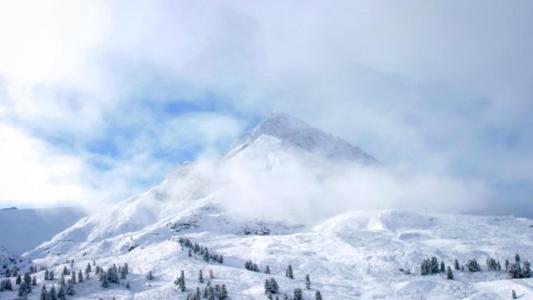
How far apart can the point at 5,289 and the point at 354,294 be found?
135988 mm

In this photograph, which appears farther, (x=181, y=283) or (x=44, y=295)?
(x=181, y=283)

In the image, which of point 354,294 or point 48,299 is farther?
point 354,294

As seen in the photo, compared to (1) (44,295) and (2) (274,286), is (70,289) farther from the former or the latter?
(2) (274,286)

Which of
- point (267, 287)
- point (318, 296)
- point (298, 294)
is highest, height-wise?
point (267, 287)

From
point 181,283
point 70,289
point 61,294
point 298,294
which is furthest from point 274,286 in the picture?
point 61,294

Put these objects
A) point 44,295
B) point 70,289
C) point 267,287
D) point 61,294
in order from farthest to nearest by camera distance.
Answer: point 70,289, point 267,287, point 61,294, point 44,295

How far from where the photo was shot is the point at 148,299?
18550 centimetres

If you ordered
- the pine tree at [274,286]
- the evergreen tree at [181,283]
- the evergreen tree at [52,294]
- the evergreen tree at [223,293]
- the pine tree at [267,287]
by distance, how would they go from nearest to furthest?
the evergreen tree at [52,294] → the evergreen tree at [223,293] → the pine tree at [267,287] → the pine tree at [274,286] → the evergreen tree at [181,283]

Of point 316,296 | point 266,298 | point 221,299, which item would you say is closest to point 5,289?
point 221,299

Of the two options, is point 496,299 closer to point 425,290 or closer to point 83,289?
point 425,290

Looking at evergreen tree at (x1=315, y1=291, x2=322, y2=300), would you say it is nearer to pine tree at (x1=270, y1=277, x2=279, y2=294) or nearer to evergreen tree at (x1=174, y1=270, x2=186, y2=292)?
pine tree at (x1=270, y1=277, x2=279, y2=294)

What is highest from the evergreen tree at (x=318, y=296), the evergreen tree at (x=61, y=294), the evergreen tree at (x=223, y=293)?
the evergreen tree at (x=61, y=294)

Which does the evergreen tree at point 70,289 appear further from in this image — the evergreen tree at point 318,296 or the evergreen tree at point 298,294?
the evergreen tree at point 318,296

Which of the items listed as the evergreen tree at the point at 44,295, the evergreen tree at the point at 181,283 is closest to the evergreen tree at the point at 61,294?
the evergreen tree at the point at 44,295
